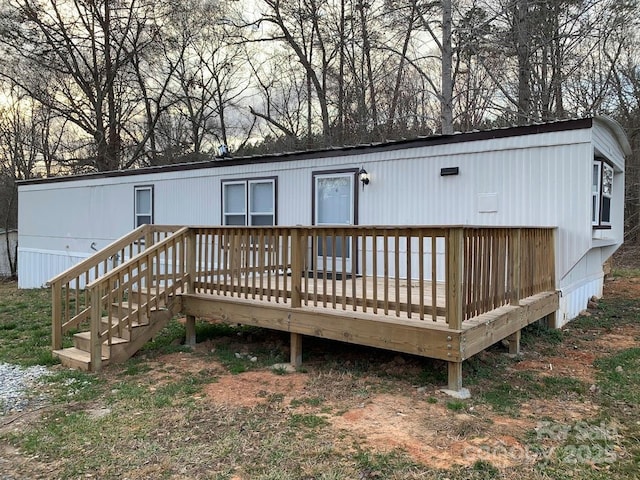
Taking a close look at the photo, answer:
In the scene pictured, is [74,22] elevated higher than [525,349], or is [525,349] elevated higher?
[74,22]

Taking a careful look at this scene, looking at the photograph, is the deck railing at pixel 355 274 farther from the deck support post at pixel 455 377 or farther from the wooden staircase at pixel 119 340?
the deck support post at pixel 455 377

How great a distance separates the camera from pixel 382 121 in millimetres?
16844

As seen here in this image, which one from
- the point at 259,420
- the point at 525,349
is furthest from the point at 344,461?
the point at 525,349

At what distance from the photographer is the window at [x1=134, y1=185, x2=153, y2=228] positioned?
427 inches

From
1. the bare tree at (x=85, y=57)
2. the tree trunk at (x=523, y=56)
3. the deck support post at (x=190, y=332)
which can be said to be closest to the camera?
the deck support post at (x=190, y=332)

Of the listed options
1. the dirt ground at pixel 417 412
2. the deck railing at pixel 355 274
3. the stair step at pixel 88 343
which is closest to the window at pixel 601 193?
the deck railing at pixel 355 274

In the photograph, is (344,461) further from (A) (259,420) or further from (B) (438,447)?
(A) (259,420)

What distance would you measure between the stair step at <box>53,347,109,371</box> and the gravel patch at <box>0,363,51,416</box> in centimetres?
19

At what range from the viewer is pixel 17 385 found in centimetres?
450

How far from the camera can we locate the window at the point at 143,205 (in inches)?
427

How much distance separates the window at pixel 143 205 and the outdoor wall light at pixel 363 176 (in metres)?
5.31

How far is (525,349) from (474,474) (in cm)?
310

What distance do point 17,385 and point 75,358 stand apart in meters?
0.59

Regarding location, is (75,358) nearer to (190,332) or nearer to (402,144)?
(190,332)
